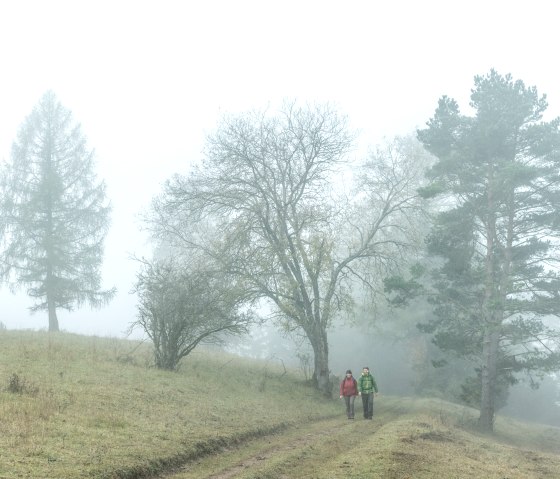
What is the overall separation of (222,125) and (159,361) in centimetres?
1176

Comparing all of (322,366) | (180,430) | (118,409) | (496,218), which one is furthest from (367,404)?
(118,409)

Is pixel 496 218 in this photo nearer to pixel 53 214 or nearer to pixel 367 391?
pixel 367 391

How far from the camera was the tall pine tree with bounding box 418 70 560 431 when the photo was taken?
2112 centimetres

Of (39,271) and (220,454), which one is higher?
(39,271)

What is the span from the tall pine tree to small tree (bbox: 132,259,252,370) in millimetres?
10335

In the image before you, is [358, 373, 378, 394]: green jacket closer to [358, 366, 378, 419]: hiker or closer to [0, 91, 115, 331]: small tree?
[358, 366, 378, 419]: hiker

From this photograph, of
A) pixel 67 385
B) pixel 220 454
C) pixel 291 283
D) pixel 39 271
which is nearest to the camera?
pixel 220 454

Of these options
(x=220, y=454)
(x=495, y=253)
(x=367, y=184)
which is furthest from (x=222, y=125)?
(x=220, y=454)

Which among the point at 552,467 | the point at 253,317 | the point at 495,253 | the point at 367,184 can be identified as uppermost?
the point at 367,184

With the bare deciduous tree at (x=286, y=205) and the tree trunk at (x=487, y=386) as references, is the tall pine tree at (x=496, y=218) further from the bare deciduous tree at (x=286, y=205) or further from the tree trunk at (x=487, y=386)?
the bare deciduous tree at (x=286, y=205)

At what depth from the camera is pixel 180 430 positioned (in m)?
11.6

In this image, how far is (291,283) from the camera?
76.1 ft

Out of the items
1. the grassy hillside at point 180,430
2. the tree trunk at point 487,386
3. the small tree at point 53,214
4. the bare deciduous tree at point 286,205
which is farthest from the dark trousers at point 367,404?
the small tree at point 53,214

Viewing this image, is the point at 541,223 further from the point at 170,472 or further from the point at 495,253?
the point at 170,472
